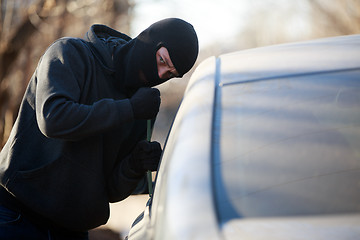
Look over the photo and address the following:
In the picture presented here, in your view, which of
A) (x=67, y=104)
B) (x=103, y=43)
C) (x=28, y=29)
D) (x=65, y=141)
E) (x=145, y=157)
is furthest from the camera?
(x=28, y=29)

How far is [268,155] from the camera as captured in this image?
1.28m

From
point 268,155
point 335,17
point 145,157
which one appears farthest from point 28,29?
point 268,155

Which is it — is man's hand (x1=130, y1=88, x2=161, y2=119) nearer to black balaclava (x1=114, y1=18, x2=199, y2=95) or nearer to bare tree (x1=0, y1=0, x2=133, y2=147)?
black balaclava (x1=114, y1=18, x2=199, y2=95)

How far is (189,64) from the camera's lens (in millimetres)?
2676

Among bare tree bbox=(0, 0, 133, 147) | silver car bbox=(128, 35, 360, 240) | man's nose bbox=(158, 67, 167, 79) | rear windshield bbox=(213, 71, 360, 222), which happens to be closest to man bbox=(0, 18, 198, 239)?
man's nose bbox=(158, 67, 167, 79)

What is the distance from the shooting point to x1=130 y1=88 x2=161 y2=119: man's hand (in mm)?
2189

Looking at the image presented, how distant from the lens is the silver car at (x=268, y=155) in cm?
113

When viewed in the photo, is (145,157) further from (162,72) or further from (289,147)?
(289,147)

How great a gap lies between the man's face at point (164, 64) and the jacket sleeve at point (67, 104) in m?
0.49

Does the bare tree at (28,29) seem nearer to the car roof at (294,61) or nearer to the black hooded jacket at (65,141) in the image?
the black hooded jacket at (65,141)

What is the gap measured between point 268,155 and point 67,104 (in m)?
1.03

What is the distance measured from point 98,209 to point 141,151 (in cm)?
36

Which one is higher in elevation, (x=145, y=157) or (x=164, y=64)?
(x=164, y=64)

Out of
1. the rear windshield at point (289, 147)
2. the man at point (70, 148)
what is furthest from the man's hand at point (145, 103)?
the rear windshield at point (289, 147)
